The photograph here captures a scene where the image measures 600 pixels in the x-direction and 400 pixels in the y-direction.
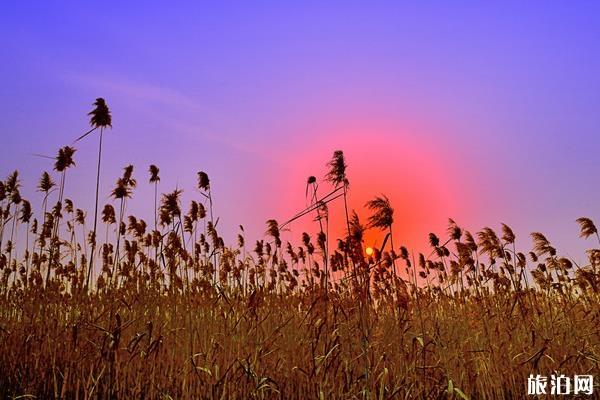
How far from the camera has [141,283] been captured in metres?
6.14

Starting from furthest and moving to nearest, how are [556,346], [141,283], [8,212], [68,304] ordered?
[8,212], [68,304], [141,283], [556,346]

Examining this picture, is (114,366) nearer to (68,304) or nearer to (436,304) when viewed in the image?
(68,304)

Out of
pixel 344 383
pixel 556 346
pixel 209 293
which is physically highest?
pixel 209 293

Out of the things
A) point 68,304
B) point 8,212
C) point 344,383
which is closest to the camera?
point 344,383

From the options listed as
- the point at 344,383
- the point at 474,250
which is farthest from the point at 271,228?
the point at 344,383

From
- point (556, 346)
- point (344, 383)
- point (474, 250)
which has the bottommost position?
point (344, 383)

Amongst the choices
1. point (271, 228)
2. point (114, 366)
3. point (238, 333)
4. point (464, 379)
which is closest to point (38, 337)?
point (114, 366)

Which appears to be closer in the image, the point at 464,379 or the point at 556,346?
the point at 464,379

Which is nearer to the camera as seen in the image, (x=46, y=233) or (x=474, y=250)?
(x=474, y=250)

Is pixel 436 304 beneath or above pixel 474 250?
beneath

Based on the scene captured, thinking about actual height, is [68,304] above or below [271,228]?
below

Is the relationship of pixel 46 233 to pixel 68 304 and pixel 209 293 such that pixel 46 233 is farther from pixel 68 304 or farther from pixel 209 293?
pixel 209 293

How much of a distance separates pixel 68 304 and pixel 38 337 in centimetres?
179

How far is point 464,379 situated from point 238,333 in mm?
2520
